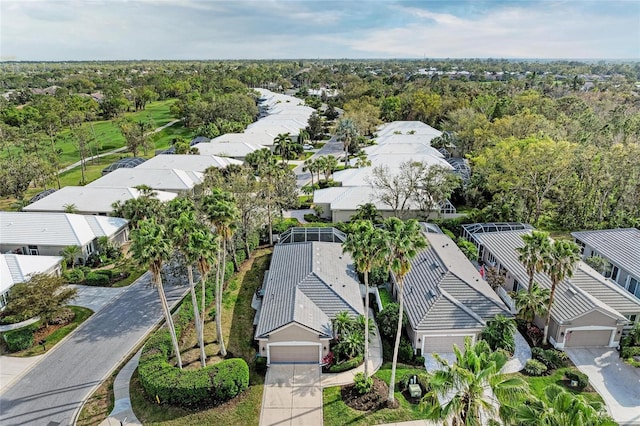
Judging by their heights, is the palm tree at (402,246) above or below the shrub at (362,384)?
above

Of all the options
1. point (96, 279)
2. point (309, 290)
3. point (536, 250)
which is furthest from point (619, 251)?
point (96, 279)

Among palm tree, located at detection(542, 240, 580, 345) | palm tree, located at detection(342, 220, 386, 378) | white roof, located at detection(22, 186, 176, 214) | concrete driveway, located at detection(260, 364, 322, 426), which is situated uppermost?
palm tree, located at detection(342, 220, 386, 378)

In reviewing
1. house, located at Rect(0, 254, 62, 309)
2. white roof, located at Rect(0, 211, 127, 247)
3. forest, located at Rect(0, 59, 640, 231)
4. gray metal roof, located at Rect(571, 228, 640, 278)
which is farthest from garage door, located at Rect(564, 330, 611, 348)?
white roof, located at Rect(0, 211, 127, 247)

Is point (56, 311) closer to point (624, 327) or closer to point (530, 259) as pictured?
point (530, 259)

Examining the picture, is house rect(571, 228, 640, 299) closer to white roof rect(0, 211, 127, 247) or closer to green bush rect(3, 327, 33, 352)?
green bush rect(3, 327, 33, 352)

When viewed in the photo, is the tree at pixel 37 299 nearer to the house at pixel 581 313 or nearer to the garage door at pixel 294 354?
the garage door at pixel 294 354

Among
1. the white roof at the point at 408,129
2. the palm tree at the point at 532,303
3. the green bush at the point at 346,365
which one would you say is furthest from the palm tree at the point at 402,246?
the white roof at the point at 408,129

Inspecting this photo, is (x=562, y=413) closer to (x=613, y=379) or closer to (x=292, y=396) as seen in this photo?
(x=292, y=396)
